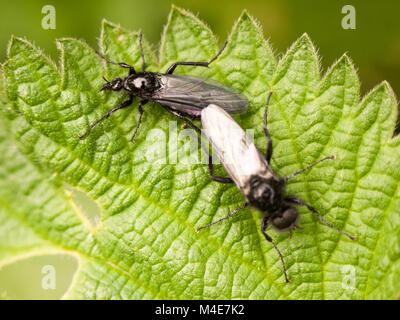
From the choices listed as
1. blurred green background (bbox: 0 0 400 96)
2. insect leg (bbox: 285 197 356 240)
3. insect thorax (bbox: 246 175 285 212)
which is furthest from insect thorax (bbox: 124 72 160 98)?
insect leg (bbox: 285 197 356 240)

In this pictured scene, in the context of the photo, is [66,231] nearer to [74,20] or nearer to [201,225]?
[201,225]

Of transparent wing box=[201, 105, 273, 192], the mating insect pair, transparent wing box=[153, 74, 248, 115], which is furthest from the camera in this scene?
transparent wing box=[153, 74, 248, 115]

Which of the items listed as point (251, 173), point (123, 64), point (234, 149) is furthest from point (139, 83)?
point (251, 173)

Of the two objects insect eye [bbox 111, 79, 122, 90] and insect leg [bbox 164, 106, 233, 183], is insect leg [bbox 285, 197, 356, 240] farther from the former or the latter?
insect eye [bbox 111, 79, 122, 90]

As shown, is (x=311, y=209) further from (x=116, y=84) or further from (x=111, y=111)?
(x=116, y=84)

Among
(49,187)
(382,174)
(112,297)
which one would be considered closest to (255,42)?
(382,174)
